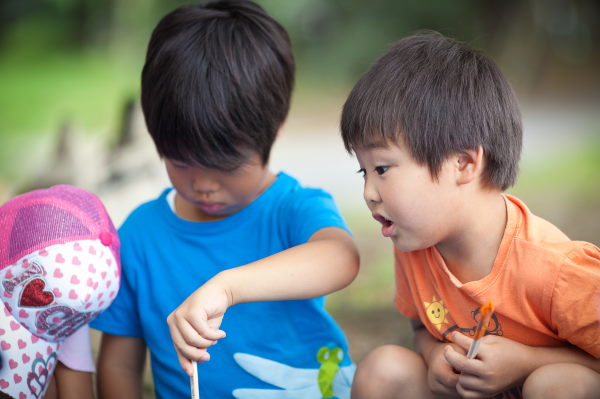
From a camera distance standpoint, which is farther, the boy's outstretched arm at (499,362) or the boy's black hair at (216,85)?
the boy's black hair at (216,85)

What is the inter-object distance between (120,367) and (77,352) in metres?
0.17

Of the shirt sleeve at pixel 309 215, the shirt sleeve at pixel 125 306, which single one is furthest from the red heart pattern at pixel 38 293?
the shirt sleeve at pixel 309 215

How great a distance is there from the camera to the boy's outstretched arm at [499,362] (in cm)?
115

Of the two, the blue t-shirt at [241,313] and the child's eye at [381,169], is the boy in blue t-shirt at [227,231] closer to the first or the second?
the blue t-shirt at [241,313]

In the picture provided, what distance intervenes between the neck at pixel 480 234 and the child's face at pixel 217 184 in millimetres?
398

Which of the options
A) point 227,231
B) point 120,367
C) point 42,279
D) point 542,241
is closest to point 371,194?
point 542,241

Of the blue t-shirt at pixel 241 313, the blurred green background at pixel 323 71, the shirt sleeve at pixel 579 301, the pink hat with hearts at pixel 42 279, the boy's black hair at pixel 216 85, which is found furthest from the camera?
the blurred green background at pixel 323 71

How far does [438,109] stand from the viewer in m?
1.20

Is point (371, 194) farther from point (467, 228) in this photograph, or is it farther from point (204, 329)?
point (204, 329)

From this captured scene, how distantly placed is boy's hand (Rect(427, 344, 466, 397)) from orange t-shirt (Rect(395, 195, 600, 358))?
79 mm

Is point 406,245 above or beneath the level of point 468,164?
beneath

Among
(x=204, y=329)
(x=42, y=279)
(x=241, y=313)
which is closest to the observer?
(x=204, y=329)

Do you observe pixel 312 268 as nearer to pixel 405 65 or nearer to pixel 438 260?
pixel 438 260

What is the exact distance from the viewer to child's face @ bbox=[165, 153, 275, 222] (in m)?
1.39
